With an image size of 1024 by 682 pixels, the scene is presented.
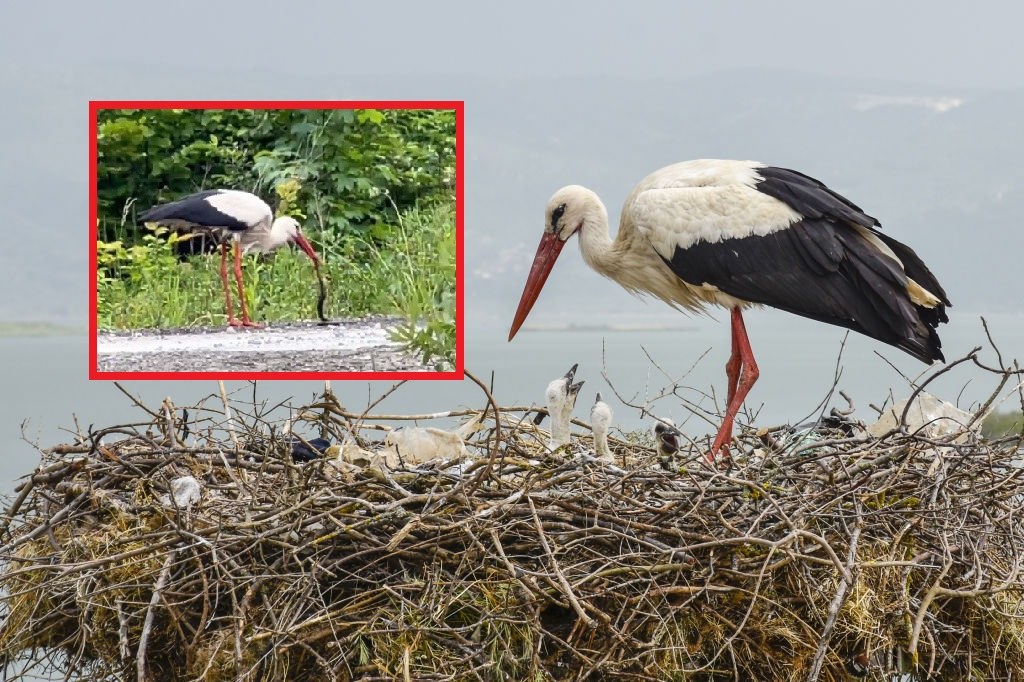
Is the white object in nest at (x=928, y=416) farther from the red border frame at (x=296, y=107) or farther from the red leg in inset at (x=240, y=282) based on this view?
the red leg in inset at (x=240, y=282)

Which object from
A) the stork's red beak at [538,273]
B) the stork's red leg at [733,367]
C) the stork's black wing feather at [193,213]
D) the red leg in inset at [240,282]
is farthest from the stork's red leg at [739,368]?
the stork's black wing feather at [193,213]

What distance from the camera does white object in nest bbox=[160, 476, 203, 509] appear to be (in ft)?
16.3

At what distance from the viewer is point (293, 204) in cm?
680

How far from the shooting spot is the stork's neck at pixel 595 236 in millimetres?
6527

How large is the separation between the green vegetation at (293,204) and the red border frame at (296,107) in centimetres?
4

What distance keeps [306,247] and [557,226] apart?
47.1 inches

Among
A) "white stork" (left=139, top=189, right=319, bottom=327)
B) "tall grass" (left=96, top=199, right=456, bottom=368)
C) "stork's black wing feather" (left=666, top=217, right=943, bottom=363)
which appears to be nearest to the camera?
"stork's black wing feather" (left=666, top=217, right=943, bottom=363)

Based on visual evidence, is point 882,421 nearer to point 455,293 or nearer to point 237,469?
point 455,293

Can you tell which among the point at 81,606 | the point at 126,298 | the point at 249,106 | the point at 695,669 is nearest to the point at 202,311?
the point at 126,298

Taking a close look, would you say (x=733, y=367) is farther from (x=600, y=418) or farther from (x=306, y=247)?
(x=306, y=247)

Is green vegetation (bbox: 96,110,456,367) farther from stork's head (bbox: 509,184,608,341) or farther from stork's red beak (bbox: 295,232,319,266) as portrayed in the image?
stork's head (bbox: 509,184,608,341)

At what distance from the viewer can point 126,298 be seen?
6.55 m

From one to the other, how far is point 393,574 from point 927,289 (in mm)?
2720

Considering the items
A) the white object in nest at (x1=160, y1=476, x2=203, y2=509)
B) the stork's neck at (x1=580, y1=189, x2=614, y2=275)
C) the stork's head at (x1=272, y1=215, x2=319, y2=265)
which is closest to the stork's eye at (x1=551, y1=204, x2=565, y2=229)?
the stork's neck at (x1=580, y1=189, x2=614, y2=275)
